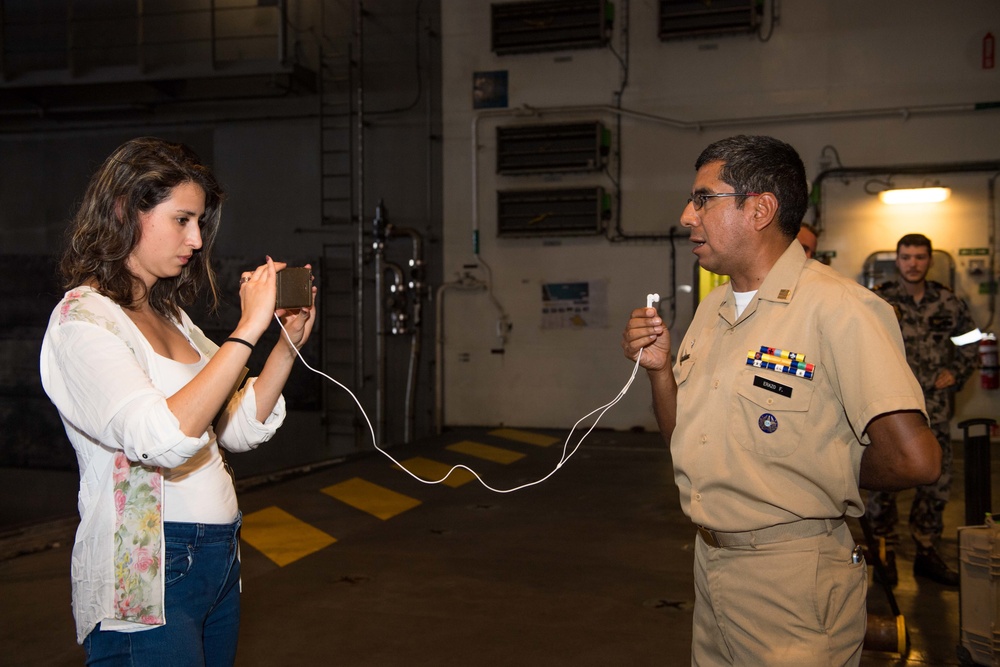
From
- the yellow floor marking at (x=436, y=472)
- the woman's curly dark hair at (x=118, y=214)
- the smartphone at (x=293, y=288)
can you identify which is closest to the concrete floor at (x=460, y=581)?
the yellow floor marking at (x=436, y=472)

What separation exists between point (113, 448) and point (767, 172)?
4.70 ft

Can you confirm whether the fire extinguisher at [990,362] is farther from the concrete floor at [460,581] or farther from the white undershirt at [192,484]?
the white undershirt at [192,484]

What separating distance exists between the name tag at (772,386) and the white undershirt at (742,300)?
7.3 inches

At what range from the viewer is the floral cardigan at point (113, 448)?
1.37 meters

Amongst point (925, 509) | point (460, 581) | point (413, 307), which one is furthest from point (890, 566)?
point (413, 307)

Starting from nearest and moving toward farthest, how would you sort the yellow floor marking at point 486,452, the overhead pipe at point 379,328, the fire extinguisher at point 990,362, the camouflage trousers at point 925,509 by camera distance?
the camouflage trousers at point 925,509 < the yellow floor marking at point 486,452 < the fire extinguisher at point 990,362 < the overhead pipe at point 379,328

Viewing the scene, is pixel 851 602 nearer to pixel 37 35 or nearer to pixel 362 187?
pixel 362 187

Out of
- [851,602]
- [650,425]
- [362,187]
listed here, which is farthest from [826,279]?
[362,187]

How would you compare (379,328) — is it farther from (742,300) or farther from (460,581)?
(742,300)

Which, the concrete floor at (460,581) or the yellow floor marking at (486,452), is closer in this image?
the concrete floor at (460,581)

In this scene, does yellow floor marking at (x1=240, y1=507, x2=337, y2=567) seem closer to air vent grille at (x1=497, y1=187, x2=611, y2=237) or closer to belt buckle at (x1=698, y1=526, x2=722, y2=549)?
belt buckle at (x1=698, y1=526, x2=722, y2=549)

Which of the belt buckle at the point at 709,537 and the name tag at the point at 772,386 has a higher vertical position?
the name tag at the point at 772,386

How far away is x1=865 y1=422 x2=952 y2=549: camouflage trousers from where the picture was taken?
13.7 ft

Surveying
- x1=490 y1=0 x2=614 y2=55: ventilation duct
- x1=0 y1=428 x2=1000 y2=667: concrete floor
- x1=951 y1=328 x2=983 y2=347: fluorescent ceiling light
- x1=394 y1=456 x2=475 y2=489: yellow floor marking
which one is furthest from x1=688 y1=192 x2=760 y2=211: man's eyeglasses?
x1=490 y1=0 x2=614 y2=55: ventilation duct
